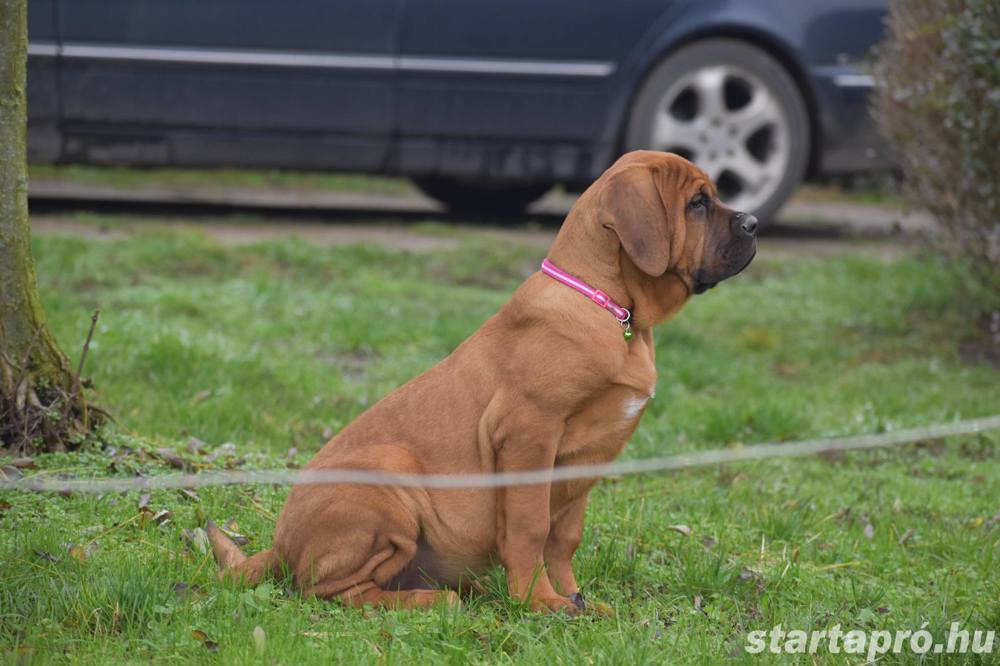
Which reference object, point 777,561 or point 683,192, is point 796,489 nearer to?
point 777,561

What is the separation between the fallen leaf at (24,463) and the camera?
4328mm

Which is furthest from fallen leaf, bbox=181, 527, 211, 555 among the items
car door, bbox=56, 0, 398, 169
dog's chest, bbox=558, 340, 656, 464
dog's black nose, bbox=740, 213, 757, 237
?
car door, bbox=56, 0, 398, 169

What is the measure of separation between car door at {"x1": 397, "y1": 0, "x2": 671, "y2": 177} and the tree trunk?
477 cm

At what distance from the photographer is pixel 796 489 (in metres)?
5.18

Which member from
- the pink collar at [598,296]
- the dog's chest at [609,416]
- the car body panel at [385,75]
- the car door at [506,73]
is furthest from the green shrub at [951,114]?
the dog's chest at [609,416]

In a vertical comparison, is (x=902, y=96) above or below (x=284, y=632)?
above

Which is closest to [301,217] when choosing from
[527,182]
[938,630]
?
[527,182]

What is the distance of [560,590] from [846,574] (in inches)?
38.0

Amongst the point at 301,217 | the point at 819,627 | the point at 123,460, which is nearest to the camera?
the point at 819,627

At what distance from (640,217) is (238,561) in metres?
1.47

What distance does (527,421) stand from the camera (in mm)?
3611

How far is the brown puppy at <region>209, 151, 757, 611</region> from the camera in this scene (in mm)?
3623

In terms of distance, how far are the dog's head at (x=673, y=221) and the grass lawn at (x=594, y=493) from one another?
2.93 feet

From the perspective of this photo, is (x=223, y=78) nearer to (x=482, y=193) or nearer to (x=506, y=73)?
(x=506, y=73)
